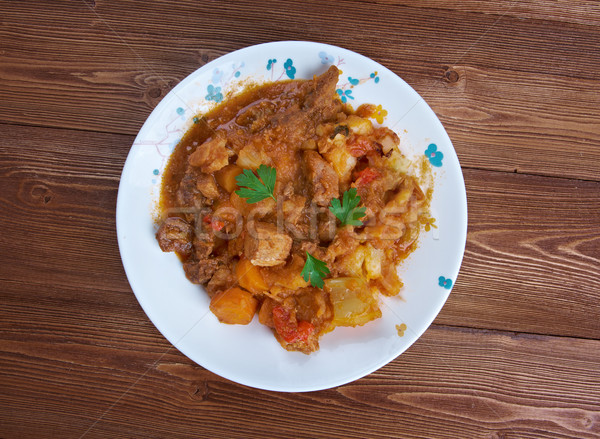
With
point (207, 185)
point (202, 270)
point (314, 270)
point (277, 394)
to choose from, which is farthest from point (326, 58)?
point (277, 394)

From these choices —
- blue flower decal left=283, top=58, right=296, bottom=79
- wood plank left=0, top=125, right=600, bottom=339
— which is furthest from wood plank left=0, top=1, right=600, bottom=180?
blue flower decal left=283, top=58, right=296, bottom=79

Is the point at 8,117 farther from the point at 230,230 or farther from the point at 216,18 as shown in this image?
the point at 230,230


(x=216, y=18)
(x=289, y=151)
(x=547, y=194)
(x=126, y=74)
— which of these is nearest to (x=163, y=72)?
(x=126, y=74)

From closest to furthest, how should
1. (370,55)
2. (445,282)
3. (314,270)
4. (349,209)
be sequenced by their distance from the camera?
1. (314,270)
2. (349,209)
3. (445,282)
4. (370,55)

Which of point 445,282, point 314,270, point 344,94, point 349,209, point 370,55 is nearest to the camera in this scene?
point 314,270

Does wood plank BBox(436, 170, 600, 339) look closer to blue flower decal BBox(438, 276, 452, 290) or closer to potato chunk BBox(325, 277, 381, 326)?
blue flower decal BBox(438, 276, 452, 290)

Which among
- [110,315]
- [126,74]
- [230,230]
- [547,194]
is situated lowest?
[110,315]

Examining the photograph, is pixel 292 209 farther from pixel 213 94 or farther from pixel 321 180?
pixel 213 94
